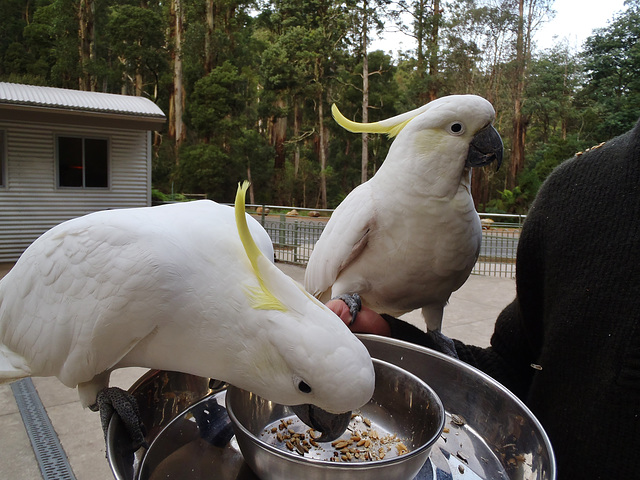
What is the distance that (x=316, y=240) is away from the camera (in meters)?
5.57

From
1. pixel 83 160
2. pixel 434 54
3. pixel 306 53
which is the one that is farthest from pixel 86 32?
pixel 434 54

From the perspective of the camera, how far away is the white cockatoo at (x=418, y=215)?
3.44 ft

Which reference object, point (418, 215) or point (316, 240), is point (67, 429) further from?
point (316, 240)

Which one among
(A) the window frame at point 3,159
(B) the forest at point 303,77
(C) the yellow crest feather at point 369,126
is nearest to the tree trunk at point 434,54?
(B) the forest at point 303,77

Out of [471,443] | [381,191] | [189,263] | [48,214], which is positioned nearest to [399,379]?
[471,443]

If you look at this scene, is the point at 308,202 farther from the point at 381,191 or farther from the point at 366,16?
the point at 381,191

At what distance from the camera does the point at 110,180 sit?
21.6ft

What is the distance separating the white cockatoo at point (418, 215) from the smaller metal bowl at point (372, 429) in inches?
15.2

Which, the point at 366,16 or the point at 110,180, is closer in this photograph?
the point at 110,180

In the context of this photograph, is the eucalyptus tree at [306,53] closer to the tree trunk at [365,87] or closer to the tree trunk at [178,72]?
the tree trunk at [365,87]

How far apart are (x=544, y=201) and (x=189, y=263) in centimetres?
64

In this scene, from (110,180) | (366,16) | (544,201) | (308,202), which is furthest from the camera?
(308,202)

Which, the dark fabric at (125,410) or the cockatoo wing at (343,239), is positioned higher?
the cockatoo wing at (343,239)

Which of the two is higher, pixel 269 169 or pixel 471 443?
pixel 269 169
